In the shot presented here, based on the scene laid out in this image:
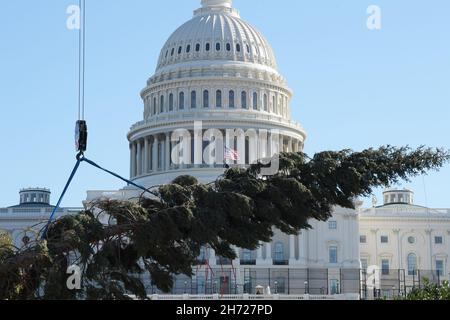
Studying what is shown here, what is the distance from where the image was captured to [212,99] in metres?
154

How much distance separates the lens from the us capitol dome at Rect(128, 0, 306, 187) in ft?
494

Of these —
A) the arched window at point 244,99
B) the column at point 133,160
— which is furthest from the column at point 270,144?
the column at point 133,160

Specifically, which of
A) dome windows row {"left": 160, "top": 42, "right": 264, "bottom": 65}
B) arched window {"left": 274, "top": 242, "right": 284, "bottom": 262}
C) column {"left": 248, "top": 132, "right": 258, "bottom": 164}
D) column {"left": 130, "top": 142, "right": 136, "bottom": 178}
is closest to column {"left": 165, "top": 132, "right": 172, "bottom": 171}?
column {"left": 130, "top": 142, "right": 136, "bottom": 178}

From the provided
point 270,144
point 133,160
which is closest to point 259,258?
point 270,144

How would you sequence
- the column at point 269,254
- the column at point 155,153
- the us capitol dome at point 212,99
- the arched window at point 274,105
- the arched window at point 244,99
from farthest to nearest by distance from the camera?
the arched window at point 274,105 < the arched window at point 244,99 < the column at point 155,153 < the us capitol dome at point 212,99 < the column at point 269,254

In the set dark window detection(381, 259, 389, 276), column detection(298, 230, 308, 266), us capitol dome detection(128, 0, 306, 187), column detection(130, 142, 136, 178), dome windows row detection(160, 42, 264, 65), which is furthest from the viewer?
column detection(130, 142, 136, 178)

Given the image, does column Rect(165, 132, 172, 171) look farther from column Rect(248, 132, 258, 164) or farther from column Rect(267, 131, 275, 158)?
column Rect(267, 131, 275, 158)

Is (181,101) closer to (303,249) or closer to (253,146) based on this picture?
(253,146)

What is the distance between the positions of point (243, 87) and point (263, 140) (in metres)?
8.10

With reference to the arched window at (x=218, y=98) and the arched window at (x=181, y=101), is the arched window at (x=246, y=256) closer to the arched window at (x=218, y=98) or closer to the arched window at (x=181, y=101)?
the arched window at (x=218, y=98)

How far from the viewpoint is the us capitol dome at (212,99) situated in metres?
151

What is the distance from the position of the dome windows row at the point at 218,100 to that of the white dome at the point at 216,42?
14.4 feet

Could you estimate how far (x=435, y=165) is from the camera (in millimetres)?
49281
